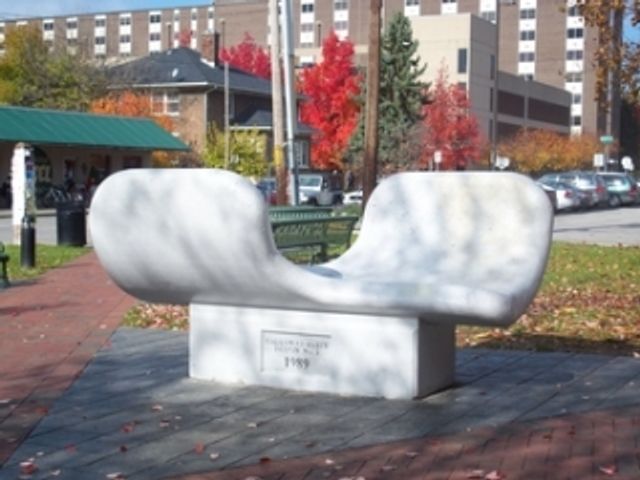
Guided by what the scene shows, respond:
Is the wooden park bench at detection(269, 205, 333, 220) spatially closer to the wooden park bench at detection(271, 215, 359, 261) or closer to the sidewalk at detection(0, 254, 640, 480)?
the wooden park bench at detection(271, 215, 359, 261)

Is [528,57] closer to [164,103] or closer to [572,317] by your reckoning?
[164,103]

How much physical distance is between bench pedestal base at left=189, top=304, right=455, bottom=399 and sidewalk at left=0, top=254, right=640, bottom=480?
0.13m

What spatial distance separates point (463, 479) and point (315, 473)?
76 centimetres

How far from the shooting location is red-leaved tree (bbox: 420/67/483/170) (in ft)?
208

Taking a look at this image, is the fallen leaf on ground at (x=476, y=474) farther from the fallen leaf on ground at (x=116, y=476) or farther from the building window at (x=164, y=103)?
the building window at (x=164, y=103)

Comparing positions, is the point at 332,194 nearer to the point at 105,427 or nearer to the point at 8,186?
the point at 8,186

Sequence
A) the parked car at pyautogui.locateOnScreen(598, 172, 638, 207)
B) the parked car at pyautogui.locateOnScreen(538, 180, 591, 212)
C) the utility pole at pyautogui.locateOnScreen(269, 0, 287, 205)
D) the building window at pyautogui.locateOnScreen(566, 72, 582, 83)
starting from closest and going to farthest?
the utility pole at pyautogui.locateOnScreen(269, 0, 287, 205) → the parked car at pyautogui.locateOnScreen(538, 180, 591, 212) → the parked car at pyautogui.locateOnScreen(598, 172, 638, 207) → the building window at pyautogui.locateOnScreen(566, 72, 582, 83)

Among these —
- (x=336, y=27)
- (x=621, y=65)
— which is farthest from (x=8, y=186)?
(x=336, y=27)

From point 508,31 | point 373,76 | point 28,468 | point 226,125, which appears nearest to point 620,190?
point 226,125

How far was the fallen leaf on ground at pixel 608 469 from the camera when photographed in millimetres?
6026

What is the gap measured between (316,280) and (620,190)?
155ft

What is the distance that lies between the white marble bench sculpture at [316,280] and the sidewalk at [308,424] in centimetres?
23

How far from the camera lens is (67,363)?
31.0 feet

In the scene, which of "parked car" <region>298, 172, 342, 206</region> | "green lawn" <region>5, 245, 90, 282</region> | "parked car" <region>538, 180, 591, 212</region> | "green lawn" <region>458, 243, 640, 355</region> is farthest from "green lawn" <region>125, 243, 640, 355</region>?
"parked car" <region>298, 172, 342, 206</region>
